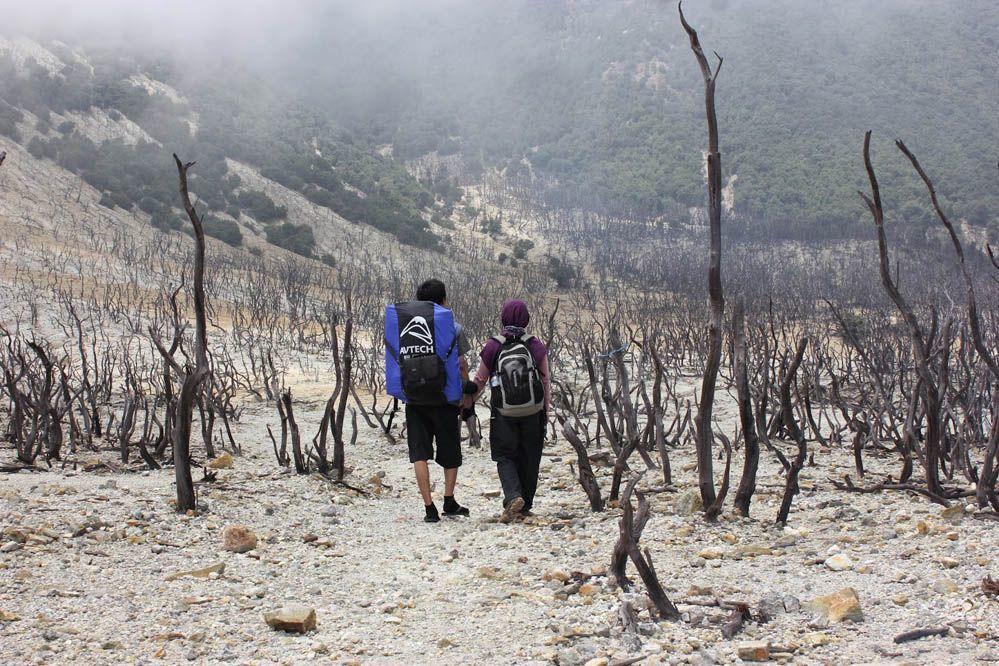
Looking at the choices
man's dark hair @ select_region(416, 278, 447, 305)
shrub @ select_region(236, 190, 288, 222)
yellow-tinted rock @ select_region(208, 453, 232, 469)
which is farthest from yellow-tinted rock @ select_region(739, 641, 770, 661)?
shrub @ select_region(236, 190, 288, 222)

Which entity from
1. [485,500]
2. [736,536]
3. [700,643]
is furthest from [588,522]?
[700,643]

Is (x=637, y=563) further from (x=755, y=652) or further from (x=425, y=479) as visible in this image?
(x=425, y=479)

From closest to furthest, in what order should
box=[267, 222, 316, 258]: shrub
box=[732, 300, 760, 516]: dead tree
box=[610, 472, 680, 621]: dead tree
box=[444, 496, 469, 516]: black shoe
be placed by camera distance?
box=[610, 472, 680, 621]: dead tree
box=[732, 300, 760, 516]: dead tree
box=[444, 496, 469, 516]: black shoe
box=[267, 222, 316, 258]: shrub

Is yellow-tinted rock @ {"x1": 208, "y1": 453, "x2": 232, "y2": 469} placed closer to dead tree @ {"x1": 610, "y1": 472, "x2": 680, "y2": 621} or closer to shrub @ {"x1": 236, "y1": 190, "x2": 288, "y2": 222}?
dead tree @ {"x1": 610, "y1": 472, "x2": 680, "y2": 621}

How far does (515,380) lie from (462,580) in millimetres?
1318

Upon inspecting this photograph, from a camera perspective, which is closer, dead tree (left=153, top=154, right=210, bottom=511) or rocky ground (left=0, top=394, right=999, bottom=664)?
rocky ground (left=0, top=394, right=999, bottom=664)

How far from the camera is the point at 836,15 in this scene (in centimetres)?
10006

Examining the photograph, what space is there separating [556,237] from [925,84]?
157ft

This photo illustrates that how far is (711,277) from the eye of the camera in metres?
4.15

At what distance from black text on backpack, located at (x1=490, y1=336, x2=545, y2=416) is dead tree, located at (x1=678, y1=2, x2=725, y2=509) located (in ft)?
3.08

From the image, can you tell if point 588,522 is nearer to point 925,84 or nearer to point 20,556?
point 20,556

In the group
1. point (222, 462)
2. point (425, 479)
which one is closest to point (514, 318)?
point (425, 479)

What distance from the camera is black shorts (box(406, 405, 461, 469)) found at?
16.5 feet

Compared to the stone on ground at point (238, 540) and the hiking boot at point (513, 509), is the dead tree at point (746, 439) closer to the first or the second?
the hiking boot at point (513, 509)
